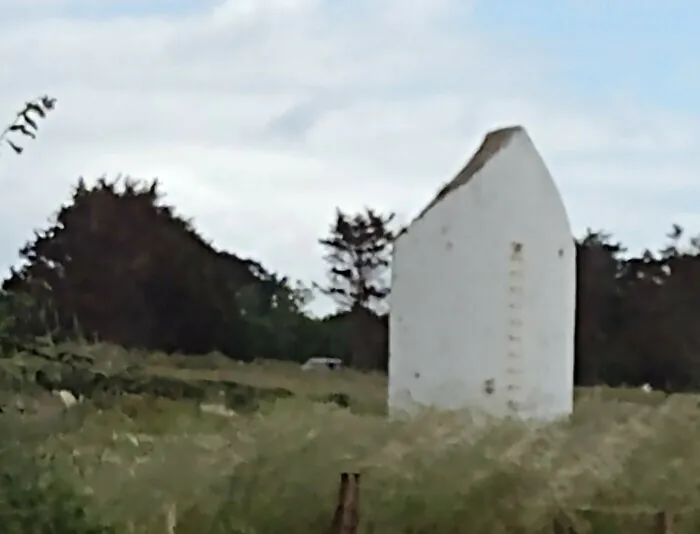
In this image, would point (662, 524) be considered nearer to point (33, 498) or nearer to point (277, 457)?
point (277, 457)

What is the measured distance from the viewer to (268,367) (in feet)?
84.6

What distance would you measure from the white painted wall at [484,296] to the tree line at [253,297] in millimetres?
17724

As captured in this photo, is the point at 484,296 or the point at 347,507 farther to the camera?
the point at 484,296

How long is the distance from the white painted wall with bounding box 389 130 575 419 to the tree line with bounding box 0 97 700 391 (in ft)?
58.1

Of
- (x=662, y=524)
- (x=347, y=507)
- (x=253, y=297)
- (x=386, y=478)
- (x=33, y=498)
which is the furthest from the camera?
(x=253, y=297)

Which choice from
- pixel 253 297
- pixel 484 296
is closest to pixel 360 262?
pixel 253 297

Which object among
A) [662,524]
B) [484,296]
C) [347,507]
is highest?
[484,296]

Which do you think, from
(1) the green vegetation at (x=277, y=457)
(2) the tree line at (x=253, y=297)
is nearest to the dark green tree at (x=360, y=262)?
(2) the tree line at (x=253, y=297)

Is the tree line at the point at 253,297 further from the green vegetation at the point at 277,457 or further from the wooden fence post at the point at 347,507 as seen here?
the wooden fence post at the point at 347,507

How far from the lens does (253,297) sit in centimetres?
3484

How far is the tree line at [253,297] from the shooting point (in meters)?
30.6

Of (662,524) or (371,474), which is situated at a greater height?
(371,474)

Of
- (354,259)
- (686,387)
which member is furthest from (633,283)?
(354,259)

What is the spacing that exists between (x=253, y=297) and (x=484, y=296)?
23.7 meters
